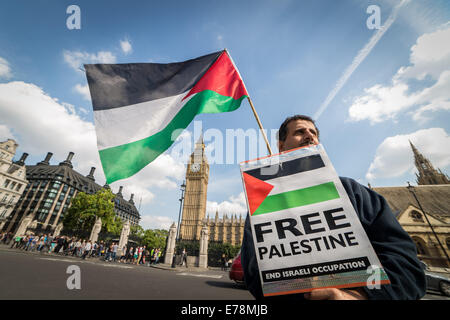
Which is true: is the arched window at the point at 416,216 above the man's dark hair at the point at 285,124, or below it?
above

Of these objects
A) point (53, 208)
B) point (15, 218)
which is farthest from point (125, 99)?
point (15, 218)

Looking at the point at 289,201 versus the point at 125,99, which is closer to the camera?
the point at 289,201

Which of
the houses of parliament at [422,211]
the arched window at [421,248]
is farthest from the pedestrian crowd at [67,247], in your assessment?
the arched window at [421,248]

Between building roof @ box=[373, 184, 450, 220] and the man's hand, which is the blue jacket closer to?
the man's hand

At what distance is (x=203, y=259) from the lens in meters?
22.7

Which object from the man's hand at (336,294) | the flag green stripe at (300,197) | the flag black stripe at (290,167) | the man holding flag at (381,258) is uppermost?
the flag black stripe at (290,167)

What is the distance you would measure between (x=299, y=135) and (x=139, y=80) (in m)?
2.92

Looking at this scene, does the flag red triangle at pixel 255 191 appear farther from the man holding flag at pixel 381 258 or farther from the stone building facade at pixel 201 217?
the stone building facade at pixel 201 217

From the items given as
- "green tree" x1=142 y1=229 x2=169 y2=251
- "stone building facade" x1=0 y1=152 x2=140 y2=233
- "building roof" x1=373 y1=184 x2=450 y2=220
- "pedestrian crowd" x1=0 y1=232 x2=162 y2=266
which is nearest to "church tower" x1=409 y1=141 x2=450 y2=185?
"building roof" x1=373 y1=184 x2=450 y2=220

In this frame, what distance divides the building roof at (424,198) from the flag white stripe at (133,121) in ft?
126

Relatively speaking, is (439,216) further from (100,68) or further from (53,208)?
(53,208)

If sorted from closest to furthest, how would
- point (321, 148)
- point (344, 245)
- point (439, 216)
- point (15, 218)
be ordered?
point (344, 245) < point (321, 148) < point (439, 216) < point (15, 218)

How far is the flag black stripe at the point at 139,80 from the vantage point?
3043mm
